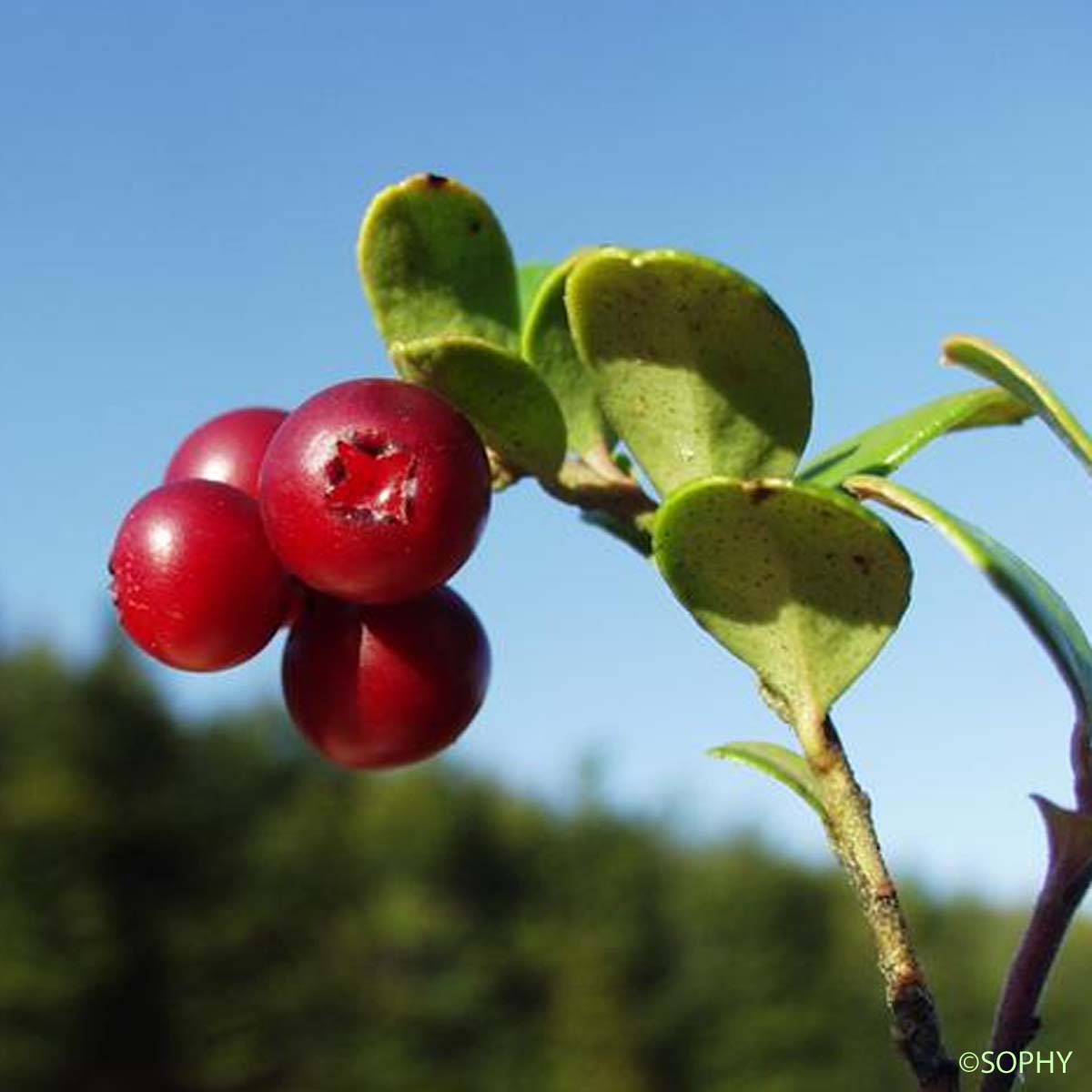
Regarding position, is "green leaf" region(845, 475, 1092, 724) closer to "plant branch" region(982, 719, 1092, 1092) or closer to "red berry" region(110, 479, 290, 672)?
"plant branch" region(982, 719, 1092, 1092)

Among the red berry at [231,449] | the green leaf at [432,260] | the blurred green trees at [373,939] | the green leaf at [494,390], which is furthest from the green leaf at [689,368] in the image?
the blurred green trees at [373,939]

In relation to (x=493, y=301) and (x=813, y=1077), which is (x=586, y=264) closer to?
(x=493, y=301)

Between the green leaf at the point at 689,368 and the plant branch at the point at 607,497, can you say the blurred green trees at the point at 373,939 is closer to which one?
the plant branch at the point at 607,497

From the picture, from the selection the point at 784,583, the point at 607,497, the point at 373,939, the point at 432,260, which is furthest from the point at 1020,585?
the point at 373,939

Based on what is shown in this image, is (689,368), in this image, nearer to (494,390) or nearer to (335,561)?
(494,390)

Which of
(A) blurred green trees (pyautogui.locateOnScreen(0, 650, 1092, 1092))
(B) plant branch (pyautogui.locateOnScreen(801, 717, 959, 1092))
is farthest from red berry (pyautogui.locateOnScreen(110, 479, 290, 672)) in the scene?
(A) blurred green trees (pyautogui.locateOnScreen(0, 650, 1092, 1092))

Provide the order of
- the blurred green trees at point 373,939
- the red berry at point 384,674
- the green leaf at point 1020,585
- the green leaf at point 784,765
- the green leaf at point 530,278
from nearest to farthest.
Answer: the green leaf at point 1020,585, the green leaf at point 784,765, the red berry at point 384,674, the green leaf at point 530,278, the blurred green trees at point 373,939

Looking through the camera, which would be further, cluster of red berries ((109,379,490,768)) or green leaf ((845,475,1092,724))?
cluster of red berries ((109,379,490,768))
